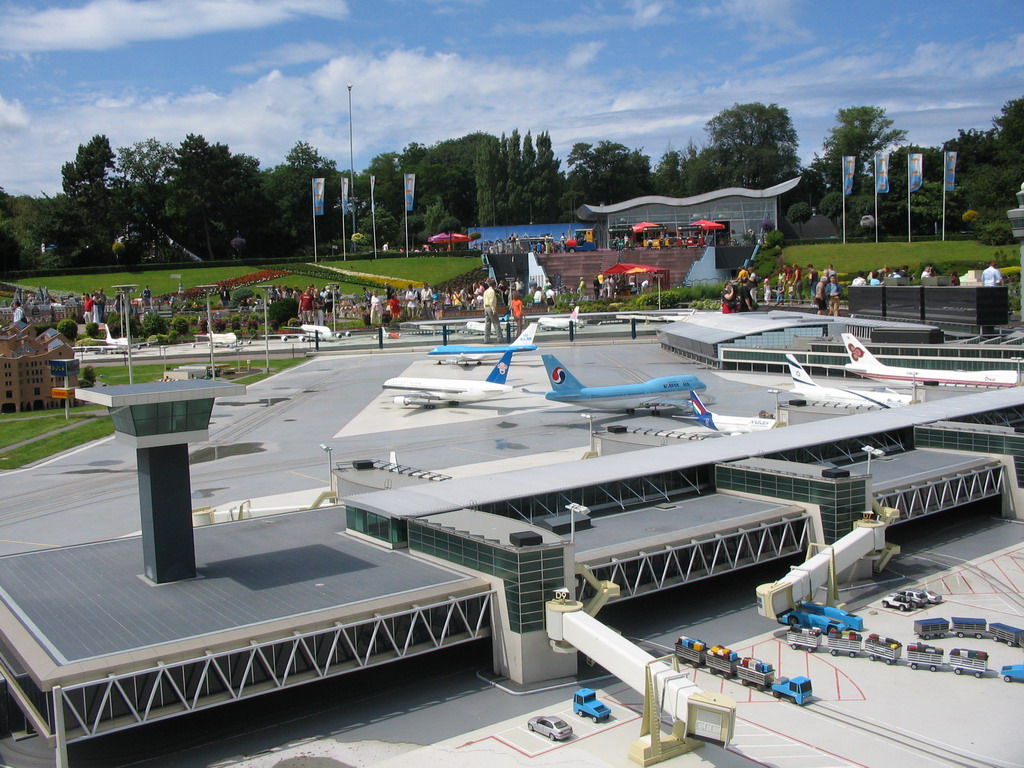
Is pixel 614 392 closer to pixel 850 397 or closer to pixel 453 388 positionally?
pixel 453 388

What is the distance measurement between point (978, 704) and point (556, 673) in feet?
36.3

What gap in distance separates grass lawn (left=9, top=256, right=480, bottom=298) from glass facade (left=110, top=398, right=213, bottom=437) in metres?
109

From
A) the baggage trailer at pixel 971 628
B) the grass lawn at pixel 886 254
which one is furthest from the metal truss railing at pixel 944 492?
the grass lawn at pixel 886 254

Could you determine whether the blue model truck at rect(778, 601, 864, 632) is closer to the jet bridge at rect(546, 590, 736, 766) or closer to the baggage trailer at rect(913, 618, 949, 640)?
the baggage trailer at rect(913, 618, 949, 640)

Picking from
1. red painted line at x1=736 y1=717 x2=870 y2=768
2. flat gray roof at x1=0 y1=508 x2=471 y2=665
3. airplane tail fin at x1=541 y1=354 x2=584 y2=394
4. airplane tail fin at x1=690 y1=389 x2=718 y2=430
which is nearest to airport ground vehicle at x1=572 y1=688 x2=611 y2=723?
red painted line at x1=736 y1=717 x2=870 y2=768

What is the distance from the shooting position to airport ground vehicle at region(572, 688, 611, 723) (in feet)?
76.7

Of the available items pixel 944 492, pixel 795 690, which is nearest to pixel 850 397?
pixel 944 492

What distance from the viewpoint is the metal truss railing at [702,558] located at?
94.0 feet

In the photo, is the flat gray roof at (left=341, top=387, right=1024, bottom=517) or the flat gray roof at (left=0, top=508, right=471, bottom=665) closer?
the flat gray roof at (left=0, top=508, right=471, bottom=665)

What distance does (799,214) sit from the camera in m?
164

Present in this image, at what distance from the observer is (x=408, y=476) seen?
122 ft

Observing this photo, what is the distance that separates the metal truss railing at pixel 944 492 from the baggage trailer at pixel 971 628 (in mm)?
7589

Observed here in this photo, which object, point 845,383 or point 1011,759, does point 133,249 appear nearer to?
point 845,383

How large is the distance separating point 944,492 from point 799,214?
134728 millimetres
